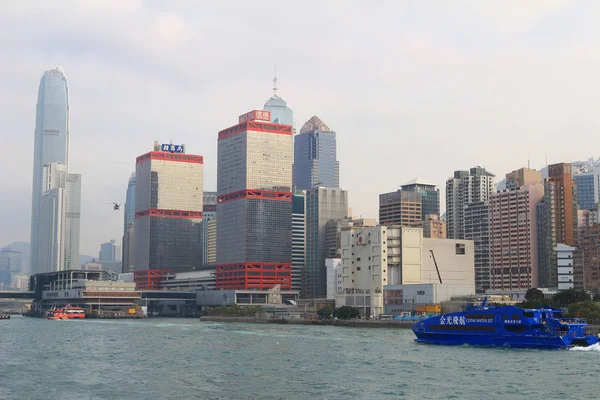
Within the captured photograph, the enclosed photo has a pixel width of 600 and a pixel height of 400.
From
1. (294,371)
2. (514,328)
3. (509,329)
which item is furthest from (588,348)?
(294,371)

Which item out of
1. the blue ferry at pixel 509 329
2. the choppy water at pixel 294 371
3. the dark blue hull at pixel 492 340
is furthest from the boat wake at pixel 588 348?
the dark blue hull at pixel 492 340

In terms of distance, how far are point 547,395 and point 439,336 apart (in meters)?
50.9

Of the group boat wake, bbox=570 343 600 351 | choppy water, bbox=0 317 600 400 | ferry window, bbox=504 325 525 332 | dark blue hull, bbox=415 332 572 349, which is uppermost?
ferry window, bbox=504 325 525 332

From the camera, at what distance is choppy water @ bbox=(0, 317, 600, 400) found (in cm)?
7656

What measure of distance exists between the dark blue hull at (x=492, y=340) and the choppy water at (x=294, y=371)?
293 centimetres

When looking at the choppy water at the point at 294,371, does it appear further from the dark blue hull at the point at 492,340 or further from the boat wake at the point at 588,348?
the dark blue hull at the point at 492,340

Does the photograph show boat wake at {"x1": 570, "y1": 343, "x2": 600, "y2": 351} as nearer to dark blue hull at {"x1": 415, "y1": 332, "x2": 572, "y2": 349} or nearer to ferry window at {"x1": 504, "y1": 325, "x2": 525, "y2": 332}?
dark blue hull at {"x1": 415, "y1": 332, "x2": 572, "y2": 349}

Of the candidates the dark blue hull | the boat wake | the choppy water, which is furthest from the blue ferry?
the choppy water

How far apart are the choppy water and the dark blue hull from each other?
2932 millimetres

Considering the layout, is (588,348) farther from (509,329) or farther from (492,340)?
(492,340)

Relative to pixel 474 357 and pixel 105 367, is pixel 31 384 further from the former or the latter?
pixel 474 357

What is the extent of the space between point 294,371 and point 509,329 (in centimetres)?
4023

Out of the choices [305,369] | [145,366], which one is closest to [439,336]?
[305,369]

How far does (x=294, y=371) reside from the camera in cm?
9238
